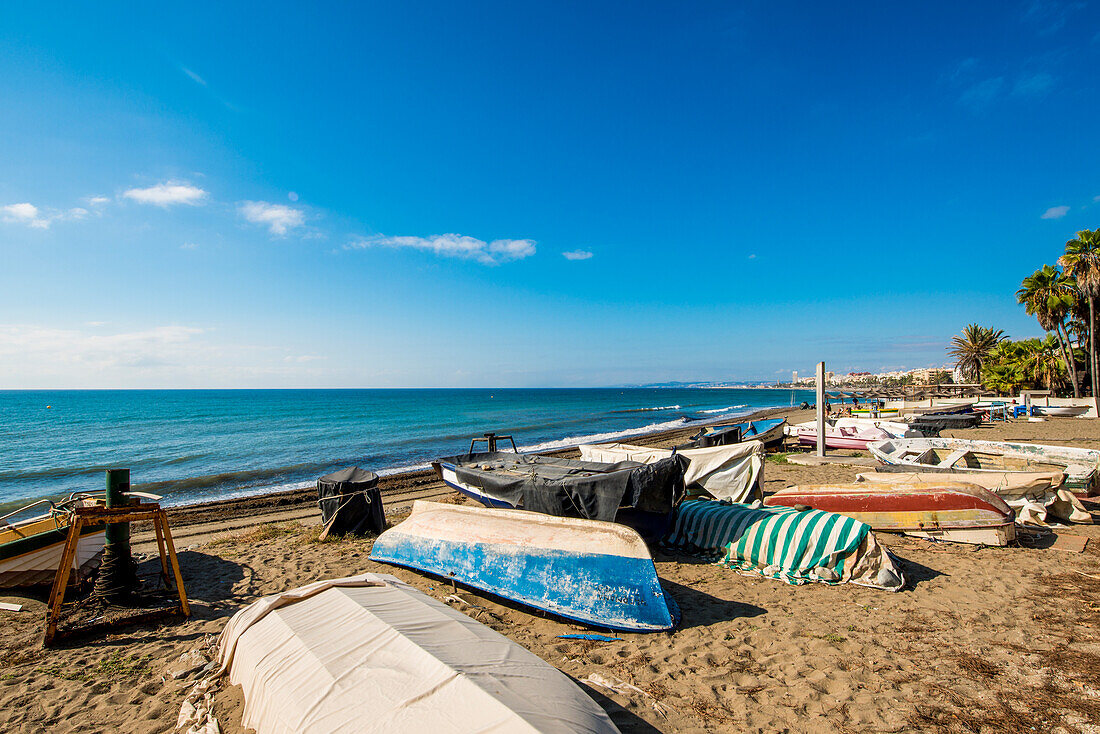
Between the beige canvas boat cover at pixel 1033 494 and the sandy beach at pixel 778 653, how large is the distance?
1.27 meters

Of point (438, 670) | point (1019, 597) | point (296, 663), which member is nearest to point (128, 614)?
point (296, 663)

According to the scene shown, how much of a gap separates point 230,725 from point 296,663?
3.05 feet

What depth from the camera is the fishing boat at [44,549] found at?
6.45 meters

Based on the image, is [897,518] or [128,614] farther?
[897,518]

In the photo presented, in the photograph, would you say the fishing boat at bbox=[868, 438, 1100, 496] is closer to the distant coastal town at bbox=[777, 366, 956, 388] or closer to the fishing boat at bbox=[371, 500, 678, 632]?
the fishing boat at bbox=[371, 500, 678, 632]

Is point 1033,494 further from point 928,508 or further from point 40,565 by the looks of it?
point 40,565

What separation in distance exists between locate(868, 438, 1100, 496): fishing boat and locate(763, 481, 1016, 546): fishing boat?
9.23 feet

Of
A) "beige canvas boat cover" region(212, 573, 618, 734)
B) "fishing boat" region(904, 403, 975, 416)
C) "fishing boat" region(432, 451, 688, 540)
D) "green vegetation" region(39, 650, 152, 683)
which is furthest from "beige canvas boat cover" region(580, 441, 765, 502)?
"fishing boat" region(904, 403, 975, 416)

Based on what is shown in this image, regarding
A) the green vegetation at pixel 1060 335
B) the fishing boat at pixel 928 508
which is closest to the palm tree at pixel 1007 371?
the green vegetation at pixel 1060 335

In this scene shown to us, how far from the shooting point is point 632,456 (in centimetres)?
1370

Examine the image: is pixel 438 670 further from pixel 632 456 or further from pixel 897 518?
pixel 632 456

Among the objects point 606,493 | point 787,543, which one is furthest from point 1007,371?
point 606,493

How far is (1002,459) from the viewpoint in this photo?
488 inches

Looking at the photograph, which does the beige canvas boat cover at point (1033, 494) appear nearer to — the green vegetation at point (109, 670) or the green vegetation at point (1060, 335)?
the green vegetation at point (109, 670)
